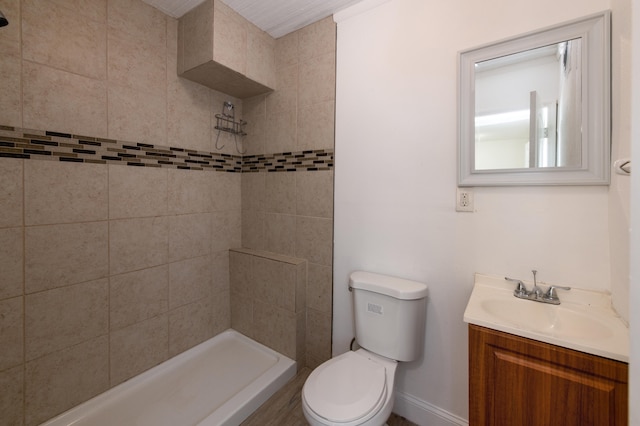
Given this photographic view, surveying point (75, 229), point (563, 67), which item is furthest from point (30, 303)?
point (563, 67)

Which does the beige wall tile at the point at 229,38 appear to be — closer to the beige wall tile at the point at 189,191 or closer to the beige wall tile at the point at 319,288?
the beige wall tile at the point at 189,191

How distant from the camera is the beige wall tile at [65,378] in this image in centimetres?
126

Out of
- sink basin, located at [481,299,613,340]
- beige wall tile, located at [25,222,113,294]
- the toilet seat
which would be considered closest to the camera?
sink basin, located at [481,299,613,340]

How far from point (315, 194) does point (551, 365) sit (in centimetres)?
140

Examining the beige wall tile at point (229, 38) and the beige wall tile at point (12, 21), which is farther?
the beige wall tile at point (229, 38)

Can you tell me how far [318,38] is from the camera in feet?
5.86

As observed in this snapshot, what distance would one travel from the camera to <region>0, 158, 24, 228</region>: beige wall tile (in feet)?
3.86

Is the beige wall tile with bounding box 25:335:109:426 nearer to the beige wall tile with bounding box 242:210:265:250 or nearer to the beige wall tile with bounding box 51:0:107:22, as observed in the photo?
the beige wall tile with bounding box 242:210:265:250

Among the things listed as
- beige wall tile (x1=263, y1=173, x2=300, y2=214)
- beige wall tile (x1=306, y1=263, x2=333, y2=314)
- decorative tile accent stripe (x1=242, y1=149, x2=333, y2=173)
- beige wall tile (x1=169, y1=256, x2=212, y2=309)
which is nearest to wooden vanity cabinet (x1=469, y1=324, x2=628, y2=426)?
beige wall tile (x1=306, y1=263, x2=333, y2=314)

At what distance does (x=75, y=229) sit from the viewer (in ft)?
4.51

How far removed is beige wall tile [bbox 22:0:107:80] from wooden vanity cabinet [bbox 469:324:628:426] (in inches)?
87.3

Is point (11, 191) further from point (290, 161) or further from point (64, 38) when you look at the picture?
point (290, 161)

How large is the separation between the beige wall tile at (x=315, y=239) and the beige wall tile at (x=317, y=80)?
0.83 metres

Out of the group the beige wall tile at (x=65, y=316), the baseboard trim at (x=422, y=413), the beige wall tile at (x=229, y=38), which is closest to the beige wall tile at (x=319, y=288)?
the baseboard trim at (x=422, y=413)
